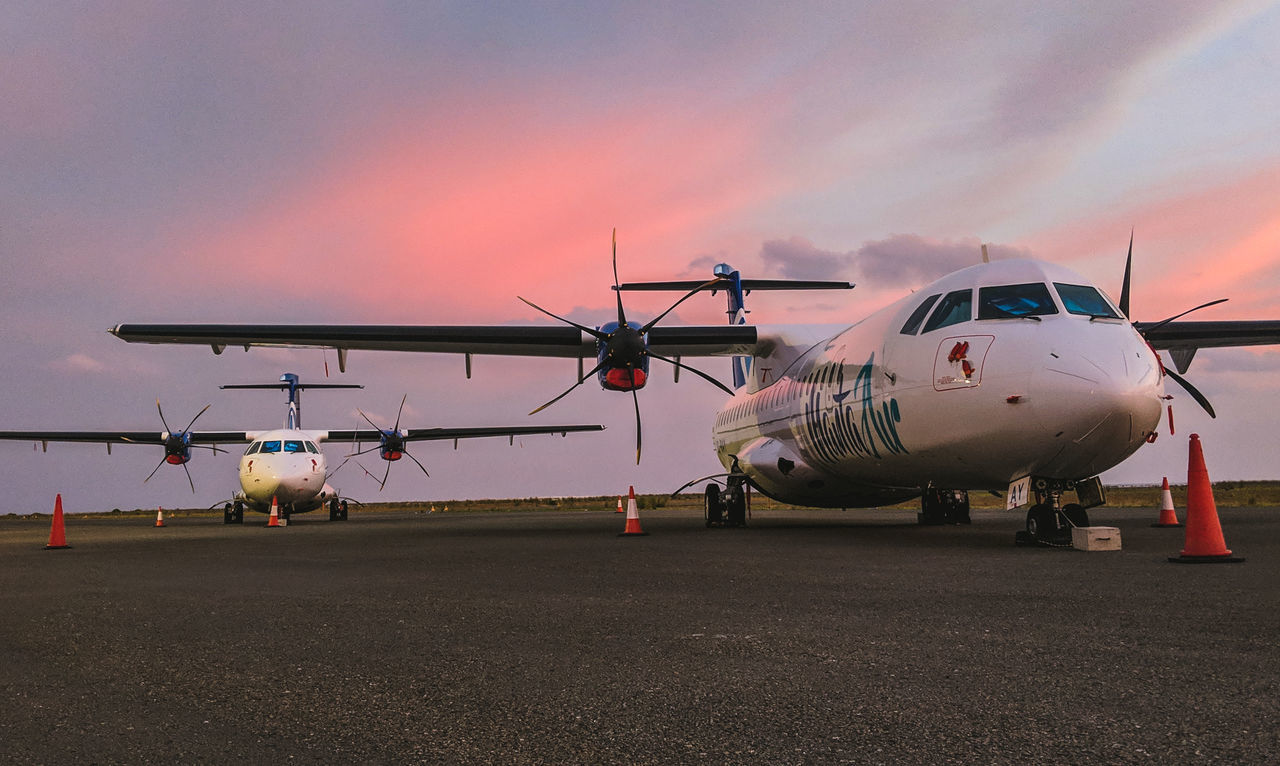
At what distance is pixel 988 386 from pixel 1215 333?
1121 centimetres

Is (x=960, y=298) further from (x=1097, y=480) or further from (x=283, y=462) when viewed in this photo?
(x=283, y=462)

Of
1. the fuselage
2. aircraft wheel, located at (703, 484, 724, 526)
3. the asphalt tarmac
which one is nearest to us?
the asphalt tarmac

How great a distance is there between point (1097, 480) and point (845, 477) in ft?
14.8

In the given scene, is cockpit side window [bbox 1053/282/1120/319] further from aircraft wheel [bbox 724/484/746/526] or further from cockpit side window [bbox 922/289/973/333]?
aircraft wheel [bbox 724/484/746/526]

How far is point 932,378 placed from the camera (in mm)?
10422

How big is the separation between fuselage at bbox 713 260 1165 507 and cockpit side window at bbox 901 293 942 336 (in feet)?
0.07

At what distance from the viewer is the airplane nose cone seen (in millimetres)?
8773

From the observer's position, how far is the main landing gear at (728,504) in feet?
56.3

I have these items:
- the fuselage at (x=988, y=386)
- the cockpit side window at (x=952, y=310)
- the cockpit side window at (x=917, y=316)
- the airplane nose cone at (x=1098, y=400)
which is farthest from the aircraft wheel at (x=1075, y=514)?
the cockpit side window at (x=917, y=316)

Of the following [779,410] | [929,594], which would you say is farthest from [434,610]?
[779,410]

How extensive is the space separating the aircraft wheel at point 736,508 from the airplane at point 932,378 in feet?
0.13

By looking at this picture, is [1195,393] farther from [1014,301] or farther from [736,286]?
[736,286]

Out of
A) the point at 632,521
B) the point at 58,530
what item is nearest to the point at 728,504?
the point at 632,521

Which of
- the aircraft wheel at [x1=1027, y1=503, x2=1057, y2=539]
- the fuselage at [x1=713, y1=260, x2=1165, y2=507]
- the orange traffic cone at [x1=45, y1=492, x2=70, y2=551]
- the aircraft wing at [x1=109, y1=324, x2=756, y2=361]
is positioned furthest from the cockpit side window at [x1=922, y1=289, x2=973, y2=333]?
the orange traffic cone at [x1=45, y1=492, x2=70, y2=551]
